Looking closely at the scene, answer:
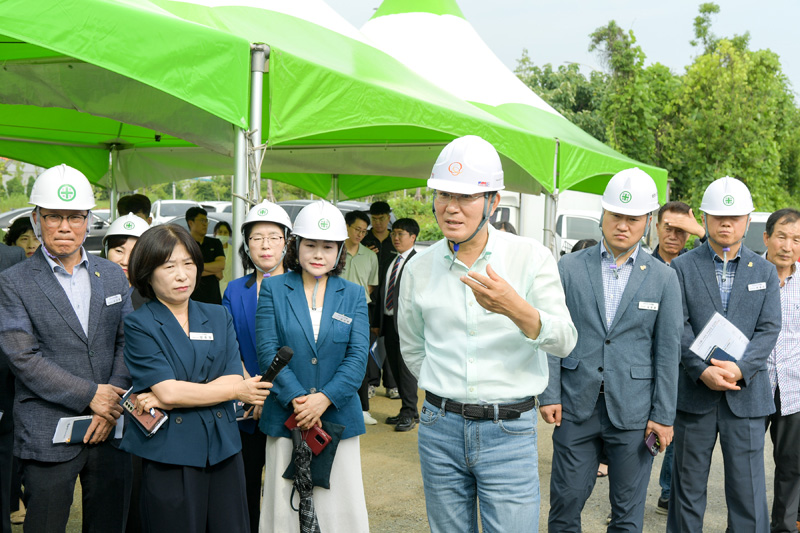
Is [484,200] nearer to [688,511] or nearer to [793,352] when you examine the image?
[688,511]

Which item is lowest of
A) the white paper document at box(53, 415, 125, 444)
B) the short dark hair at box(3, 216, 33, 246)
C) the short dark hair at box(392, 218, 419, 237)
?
the white paper document at box(53, 415, 125, 444)

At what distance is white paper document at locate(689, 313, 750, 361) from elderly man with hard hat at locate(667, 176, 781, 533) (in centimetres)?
3

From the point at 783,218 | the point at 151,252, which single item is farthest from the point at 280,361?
the point at 783,218

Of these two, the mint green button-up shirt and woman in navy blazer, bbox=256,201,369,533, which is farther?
woman in navy blazer, bbox=256,201,369,533

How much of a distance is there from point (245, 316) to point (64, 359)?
954mm

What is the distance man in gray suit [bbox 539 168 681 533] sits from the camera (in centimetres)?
330

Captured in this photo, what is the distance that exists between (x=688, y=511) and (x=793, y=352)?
1.14 m

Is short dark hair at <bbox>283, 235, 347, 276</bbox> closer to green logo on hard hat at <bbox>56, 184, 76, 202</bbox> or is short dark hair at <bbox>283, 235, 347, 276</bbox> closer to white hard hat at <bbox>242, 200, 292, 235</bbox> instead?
white hard hat at <bbox>242, 200, 292, 235</bbox>

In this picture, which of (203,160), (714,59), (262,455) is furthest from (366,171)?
(714,59)

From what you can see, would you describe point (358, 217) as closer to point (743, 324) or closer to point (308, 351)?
point (308, 351)

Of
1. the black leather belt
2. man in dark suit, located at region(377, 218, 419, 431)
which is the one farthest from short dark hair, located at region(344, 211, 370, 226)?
the black leather belt

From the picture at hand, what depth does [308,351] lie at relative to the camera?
3.35 metres

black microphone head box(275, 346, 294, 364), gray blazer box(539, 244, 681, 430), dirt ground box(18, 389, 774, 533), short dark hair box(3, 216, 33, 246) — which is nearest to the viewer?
black microphone head box(275, 346, 294, 364)

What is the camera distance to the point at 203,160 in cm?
984
